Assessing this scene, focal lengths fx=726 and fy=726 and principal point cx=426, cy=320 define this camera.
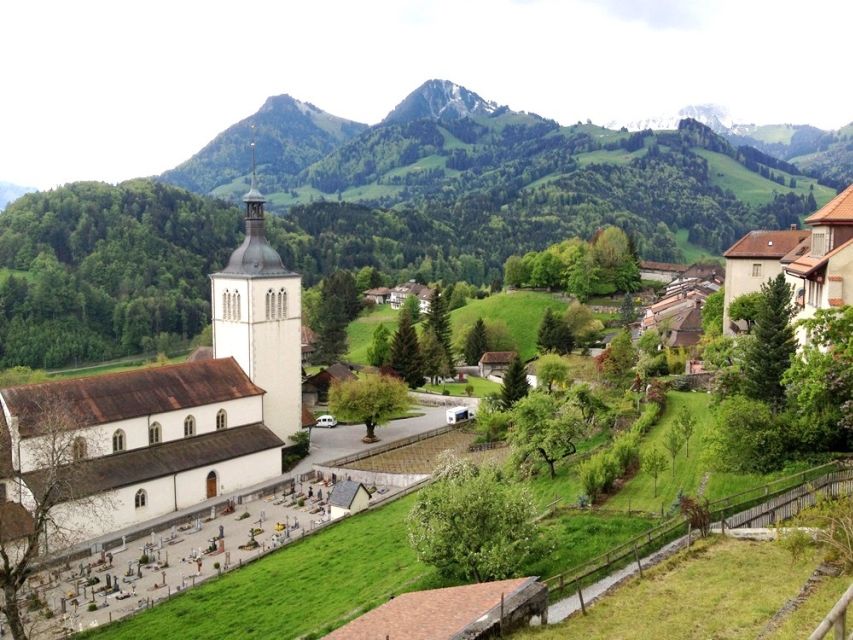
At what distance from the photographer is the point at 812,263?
1193 inches

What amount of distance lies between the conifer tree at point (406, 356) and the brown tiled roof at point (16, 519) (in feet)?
136

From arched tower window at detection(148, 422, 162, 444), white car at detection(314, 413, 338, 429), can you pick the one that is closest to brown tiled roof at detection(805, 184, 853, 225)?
arched tower window at detection(148, 422, 162, 444)

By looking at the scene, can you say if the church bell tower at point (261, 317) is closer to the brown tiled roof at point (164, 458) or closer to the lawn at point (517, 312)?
the brown tiled roof at point (164, 458)

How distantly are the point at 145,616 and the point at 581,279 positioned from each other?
80.7m

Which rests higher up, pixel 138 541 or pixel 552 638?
pixel 552 638

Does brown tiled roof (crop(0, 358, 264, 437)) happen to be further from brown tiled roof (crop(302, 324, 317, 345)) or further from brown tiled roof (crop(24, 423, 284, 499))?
brown tiled roof (crop(302, 324, 317, 345))

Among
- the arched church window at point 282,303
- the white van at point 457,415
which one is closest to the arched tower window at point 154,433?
the arched church window at point 282,303

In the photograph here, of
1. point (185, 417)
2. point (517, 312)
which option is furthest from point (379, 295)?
point (185, 417)

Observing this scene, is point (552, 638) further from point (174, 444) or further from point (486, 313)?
point (486, 313)

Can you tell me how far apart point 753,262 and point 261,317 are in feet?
123

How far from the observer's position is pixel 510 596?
54.5ft

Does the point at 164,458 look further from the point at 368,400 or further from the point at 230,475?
the point at 368,400

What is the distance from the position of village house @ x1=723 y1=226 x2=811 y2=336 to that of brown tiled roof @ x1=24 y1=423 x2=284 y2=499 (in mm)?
35782

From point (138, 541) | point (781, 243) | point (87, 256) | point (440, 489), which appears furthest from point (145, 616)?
point (87, 256)
